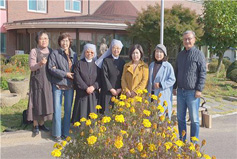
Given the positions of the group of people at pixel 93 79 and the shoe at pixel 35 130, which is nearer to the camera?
the group of people at pixel 93 79

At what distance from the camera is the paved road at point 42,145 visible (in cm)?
446

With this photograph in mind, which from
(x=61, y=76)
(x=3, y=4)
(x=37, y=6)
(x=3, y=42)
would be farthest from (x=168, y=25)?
(x=3, y=42)

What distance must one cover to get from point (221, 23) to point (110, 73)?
1308 cm

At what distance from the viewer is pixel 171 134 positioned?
103 inches

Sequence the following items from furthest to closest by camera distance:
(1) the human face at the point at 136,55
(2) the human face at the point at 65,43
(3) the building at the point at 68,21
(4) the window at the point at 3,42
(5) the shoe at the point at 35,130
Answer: (4) the window at the point at 3,42 → (3) the building at the point at 68,21 → (5) the shoe at the point at 35,130 → (2) the human face at the point at 65,43 → (1) the human face at the point at 136,55

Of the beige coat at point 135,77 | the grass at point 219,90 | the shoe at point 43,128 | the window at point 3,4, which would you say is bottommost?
the shoe at point 43,128

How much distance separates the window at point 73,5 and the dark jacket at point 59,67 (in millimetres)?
24111

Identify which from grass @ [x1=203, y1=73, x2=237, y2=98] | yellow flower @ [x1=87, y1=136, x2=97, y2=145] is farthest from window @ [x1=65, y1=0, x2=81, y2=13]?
yellow flower @ [x1=87, y1=136, x2=97, y2=145]

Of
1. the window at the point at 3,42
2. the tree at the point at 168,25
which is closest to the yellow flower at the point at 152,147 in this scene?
the tree at the point at 168,25

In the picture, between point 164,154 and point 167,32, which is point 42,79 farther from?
point 167,32

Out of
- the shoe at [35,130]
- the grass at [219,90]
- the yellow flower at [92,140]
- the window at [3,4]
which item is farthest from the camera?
the window at [3,4]

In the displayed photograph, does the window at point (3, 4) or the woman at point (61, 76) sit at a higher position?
the window at point (3, 4)

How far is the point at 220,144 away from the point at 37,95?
3744mm

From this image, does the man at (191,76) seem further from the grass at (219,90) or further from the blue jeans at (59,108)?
the grass at (219,90)
